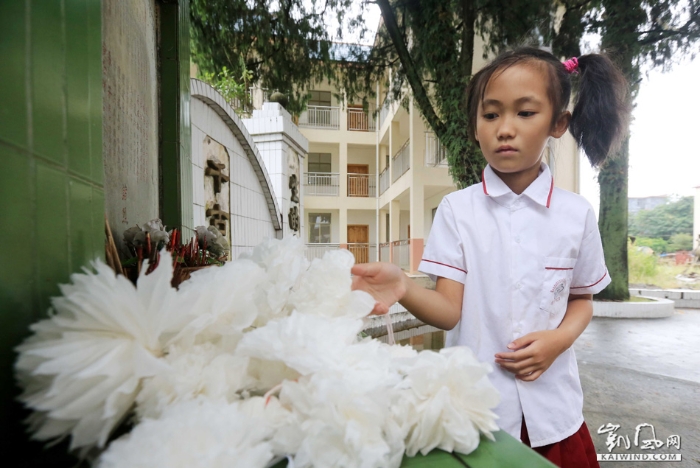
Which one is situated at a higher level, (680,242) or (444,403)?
(444,403)

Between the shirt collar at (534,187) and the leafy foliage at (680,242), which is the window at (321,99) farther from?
the shirt collar at (534,187)

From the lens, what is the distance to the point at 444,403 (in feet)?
1.28

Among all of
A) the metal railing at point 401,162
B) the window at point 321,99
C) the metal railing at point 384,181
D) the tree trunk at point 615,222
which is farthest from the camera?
the window at point 321,99

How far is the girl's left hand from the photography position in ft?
3.24

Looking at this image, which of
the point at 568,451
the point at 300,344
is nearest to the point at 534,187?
the point at 568,451

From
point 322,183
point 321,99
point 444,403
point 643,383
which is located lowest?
point 643,383

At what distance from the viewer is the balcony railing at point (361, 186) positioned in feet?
52.6

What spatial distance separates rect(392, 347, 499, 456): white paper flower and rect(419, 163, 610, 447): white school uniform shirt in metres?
0.70

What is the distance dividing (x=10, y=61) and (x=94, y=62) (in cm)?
21

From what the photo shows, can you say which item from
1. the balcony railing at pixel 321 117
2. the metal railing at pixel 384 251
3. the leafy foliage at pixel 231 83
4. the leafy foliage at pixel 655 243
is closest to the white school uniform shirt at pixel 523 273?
the leafy foliage at pixel 231 83

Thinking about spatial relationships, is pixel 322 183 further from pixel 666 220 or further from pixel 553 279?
pixel 553 279

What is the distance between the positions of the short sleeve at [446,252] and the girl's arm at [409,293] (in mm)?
32

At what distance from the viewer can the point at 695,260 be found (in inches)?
408

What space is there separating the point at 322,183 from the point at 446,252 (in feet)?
49.6
